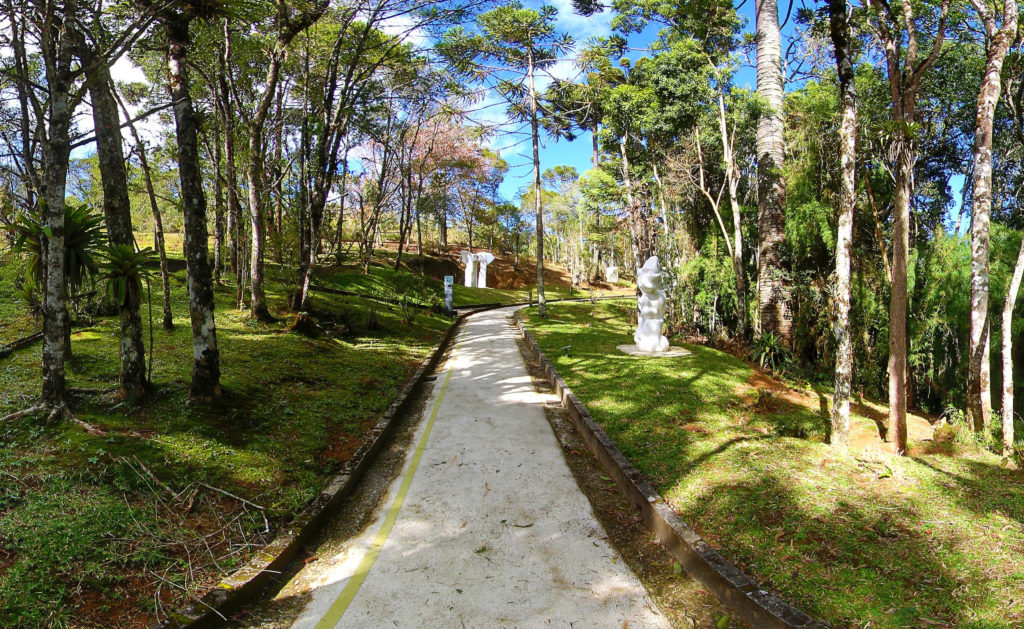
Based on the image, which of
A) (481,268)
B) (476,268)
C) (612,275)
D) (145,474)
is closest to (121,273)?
(145,474)

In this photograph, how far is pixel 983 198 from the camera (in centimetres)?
654

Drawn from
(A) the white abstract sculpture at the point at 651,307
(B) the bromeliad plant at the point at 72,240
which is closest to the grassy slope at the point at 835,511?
(A) the white abstract sculpture at the point at 651,307

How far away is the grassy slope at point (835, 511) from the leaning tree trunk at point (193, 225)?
525cm

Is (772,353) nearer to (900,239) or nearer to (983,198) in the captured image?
(983,198)

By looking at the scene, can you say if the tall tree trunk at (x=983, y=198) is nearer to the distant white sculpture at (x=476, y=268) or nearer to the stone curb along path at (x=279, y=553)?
the stone curb along path at (x=279, y=553)

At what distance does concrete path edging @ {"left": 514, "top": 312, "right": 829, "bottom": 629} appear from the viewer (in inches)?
114

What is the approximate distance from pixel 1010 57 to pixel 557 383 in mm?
13289

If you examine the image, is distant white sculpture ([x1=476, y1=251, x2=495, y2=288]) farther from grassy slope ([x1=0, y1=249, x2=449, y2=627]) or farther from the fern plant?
grassy slope ([x1=0, y1=249, x2=449, y2=627])

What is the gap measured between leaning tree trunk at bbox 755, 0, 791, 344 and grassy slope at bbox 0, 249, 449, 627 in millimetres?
9530

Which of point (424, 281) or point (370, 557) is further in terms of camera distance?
point (424, 281)

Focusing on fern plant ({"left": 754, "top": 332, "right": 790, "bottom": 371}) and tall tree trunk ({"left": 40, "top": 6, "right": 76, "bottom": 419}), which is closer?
tall tree trunk ({"left": 40, "top": 6, "right": 76, "bottom": 419})

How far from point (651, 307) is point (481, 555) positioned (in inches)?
362

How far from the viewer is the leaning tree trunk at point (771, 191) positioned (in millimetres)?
11883

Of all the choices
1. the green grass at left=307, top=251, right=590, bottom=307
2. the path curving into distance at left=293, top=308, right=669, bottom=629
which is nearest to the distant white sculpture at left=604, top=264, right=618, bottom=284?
the green grass at left=307, top=251, right=590, bottom=307
